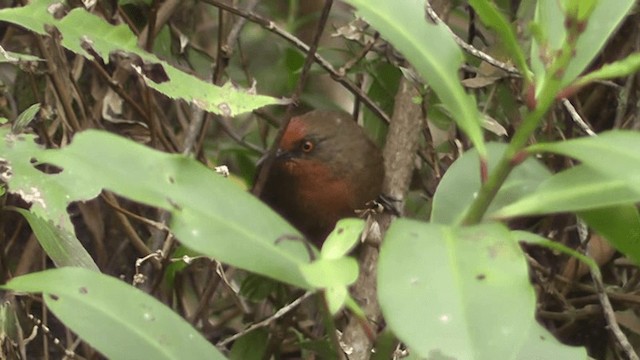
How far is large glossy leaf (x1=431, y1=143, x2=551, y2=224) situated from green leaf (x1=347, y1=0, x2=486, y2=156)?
0.30 ft

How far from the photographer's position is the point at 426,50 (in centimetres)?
105

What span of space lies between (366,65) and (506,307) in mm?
1529

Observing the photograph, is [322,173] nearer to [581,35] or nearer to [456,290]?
[581,35]

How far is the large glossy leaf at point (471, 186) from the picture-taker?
1.11 m

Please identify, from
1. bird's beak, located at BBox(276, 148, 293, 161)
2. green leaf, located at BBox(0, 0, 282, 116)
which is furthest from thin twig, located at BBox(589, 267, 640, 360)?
bird's beak, located at BBox(276, 148, 293, 161)

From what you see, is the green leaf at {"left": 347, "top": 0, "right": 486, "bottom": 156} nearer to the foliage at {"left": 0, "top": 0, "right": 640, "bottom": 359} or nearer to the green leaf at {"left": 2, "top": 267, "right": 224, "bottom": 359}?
the foliage at {"left": 0, "top": 0, "right": 640, "bottom": 359}

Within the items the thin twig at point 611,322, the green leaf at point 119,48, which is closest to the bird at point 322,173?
the thin twig at point 611,322

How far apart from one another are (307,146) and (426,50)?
6.24ft

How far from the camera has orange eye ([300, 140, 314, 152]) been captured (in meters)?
2.94

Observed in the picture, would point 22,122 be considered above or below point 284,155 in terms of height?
Answer: above

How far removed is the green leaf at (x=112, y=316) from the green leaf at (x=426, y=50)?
0.35 m

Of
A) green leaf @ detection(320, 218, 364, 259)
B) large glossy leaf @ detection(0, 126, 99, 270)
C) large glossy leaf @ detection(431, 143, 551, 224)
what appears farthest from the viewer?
large glossy leaf @ detection(0, 126, 99, 270)

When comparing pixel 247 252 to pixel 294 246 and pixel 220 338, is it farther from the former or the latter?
pixel 220 338

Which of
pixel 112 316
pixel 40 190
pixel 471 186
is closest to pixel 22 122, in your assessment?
pixel 40 190
